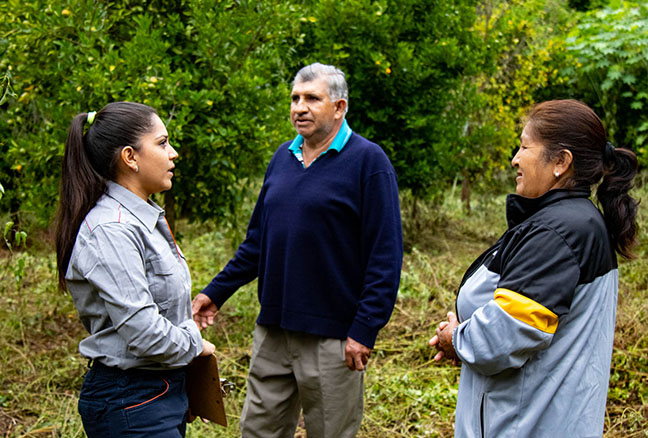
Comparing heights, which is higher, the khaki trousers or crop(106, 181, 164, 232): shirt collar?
crop(106, 181, 164, 232): shirt collar

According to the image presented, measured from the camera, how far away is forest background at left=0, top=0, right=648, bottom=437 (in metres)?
4.29

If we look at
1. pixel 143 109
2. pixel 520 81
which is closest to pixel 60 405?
pixel 143 109

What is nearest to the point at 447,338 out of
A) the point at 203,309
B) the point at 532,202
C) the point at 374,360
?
the point at 532,202

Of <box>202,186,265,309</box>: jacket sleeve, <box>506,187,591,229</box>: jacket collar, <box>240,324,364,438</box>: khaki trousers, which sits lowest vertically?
<box>240,324,364,438</box>: khaki trousers

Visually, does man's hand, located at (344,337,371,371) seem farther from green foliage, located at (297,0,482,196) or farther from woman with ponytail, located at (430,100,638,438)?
green foliage, located at (297,0,482,196)

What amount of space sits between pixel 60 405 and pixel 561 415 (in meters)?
3.37

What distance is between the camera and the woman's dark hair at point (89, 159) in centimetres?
219

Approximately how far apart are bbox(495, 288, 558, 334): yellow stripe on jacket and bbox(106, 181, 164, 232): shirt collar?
122 centimetres

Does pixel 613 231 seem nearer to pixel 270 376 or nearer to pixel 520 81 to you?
pixel 270 376

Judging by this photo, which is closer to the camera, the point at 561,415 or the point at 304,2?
the point at 561,415

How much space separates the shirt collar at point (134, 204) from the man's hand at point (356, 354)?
3.46 ft

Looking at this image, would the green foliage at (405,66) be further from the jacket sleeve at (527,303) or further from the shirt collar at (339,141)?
the jacket sleeve at (527,303)

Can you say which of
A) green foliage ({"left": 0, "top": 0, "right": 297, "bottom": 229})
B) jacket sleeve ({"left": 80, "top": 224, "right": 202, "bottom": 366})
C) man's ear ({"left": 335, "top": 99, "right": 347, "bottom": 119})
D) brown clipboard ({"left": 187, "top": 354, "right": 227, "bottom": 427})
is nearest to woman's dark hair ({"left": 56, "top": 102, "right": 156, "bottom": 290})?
jacket sleeve ({"left": 80, "top": 224, "right": 202, "bottom": 366})

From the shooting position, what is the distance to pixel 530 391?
2078 millimetres
